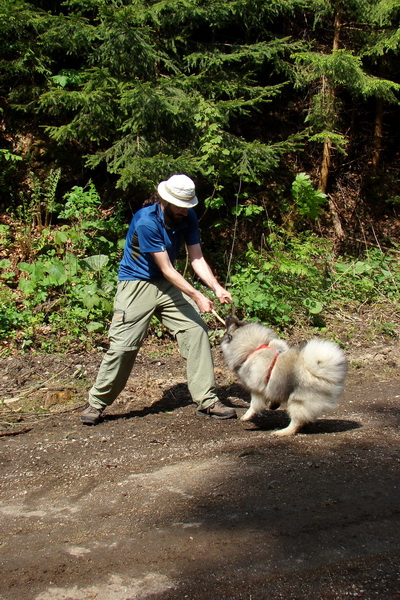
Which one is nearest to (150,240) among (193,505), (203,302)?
(203,302)

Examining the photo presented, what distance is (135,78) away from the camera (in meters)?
8.57

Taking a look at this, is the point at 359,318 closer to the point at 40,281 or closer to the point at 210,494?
the point at 40,281

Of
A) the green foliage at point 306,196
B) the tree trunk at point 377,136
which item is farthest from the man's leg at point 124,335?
the tree trunk at point 377,136

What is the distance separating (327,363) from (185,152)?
5.06m

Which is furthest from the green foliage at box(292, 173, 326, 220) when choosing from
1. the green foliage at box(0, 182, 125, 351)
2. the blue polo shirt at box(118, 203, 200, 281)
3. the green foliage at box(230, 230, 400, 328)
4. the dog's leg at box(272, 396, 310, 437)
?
the dog's leg at box(272, 396, 310, 437)

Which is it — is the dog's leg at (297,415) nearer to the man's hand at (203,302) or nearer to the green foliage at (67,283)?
the man's hand at (203,302)

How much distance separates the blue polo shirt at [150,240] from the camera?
5164 mm

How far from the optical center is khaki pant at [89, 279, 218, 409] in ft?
17.7

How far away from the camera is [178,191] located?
16.4 ft

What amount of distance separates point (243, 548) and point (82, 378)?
13.1 feet

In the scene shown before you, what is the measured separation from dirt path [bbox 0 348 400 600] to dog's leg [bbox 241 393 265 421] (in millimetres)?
199

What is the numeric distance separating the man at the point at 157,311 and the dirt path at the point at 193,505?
32 centimetres

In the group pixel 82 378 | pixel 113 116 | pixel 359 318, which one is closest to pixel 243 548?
pixel 82 378

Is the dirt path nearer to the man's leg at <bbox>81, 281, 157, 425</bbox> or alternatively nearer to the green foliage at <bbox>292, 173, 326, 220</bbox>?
Result: the man's leg at <bbox>81, 281, 157, 425</bbox>
